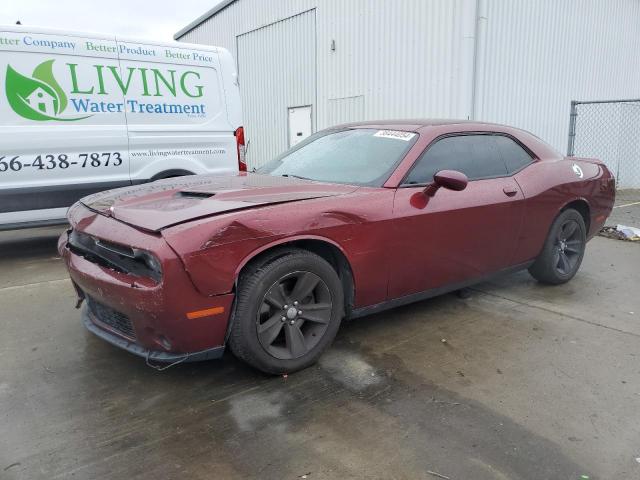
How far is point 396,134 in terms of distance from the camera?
3.72m

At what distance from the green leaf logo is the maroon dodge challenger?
2.45m

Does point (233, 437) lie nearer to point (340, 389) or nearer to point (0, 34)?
point (340, 389)

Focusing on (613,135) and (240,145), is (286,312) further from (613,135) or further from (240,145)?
(613,135)

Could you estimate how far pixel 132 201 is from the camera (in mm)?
3051

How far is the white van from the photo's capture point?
516 cm

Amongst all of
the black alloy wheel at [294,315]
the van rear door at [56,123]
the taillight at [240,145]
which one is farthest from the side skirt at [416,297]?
the van rear door at [56,123]

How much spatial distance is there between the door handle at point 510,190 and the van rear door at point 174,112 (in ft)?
12.0

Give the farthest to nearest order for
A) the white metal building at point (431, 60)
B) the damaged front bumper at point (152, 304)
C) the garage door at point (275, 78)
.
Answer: the garage door at point (275, 78) < the white metal building at point (431, 60) < the damaged front bumper at point (152, 304)

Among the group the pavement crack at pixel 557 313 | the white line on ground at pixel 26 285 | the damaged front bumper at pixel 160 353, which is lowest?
the pavement crack at pixel 557 313

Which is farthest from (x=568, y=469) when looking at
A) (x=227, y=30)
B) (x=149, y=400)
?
(x=227, y=30)

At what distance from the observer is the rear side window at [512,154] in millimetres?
4176

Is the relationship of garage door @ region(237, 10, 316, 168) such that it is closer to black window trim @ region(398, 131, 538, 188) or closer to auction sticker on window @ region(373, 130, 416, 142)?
black window trim @ region(398, 131, 538, 188)

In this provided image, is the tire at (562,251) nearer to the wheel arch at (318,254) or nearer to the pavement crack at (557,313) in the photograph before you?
the pavement crack at (557,313)

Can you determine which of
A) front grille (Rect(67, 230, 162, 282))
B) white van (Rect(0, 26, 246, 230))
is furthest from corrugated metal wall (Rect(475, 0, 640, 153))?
front grille (Rect(67, 230, 162, 282))
